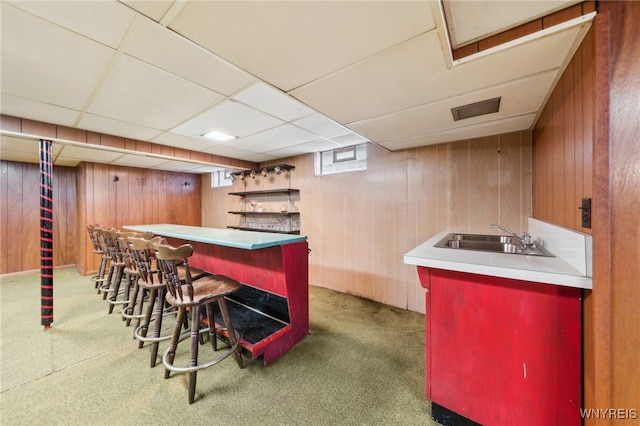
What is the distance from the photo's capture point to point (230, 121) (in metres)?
2.63

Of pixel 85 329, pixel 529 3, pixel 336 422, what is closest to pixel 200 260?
pixel 85 329

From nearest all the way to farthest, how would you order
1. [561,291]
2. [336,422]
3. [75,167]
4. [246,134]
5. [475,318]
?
[561,291] → [475,318] → [336,422] → [246,134] → [75,167]

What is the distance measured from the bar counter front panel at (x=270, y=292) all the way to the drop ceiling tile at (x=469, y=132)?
1.70 meters

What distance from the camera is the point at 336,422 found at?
146cm

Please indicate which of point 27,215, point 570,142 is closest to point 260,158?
point 570,142

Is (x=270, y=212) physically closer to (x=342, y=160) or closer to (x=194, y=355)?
(x=342, y=160)

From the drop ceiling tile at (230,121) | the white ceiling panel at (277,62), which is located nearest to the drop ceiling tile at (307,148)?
the drop ceiling tile at (230,121)

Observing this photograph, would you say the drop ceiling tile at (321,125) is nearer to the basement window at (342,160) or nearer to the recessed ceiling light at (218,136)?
the basement window at (342,160)

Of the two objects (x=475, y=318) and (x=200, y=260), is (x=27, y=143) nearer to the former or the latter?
(x=200, y=260)

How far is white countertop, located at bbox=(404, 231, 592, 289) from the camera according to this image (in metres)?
1.05

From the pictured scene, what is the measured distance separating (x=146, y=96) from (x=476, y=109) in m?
2.77

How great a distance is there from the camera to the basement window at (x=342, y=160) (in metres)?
3.56

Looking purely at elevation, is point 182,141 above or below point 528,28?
above

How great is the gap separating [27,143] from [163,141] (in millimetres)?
1759
